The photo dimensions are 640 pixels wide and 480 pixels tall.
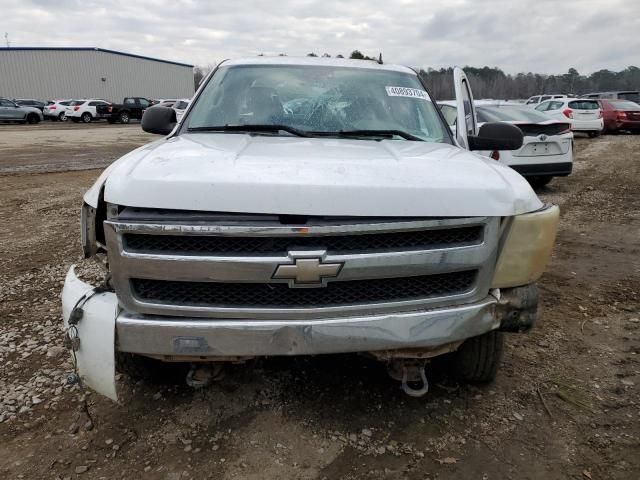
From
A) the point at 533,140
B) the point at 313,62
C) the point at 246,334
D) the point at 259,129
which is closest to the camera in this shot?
the point at 246,334

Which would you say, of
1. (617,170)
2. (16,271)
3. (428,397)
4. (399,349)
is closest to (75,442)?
(399,349)

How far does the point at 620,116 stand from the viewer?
825 inches

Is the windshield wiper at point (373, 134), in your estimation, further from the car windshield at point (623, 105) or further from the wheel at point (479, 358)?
the car windshield at point (623, 105)

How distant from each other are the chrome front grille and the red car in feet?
73.6

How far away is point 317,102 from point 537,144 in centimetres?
631

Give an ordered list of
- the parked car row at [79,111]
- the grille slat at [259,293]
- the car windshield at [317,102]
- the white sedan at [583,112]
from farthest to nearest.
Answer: the parked car row at [79,111] < the white sedan at [583,112] < the car windshield at [317,102] < the grille slat at [259,293]

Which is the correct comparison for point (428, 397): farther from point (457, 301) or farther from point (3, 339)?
point (3, 339)

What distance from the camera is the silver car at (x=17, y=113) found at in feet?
103

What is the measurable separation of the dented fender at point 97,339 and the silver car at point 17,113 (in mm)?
34760

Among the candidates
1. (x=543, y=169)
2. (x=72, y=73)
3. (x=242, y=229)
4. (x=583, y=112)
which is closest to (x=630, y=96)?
(x=583, y=112)

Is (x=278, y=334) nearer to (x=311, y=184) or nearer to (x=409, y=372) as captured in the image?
(x=311, y=184)

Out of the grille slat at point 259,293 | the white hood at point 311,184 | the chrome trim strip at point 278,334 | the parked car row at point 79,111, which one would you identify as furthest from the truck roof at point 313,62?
the parked car row at point 79,111

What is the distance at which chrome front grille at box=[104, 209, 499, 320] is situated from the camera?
80.8 inches

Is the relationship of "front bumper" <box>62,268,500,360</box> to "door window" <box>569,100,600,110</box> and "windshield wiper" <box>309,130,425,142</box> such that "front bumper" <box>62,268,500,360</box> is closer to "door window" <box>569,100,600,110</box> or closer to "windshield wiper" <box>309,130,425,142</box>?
"windshield wiper" <box>309,130,425,142</box>
